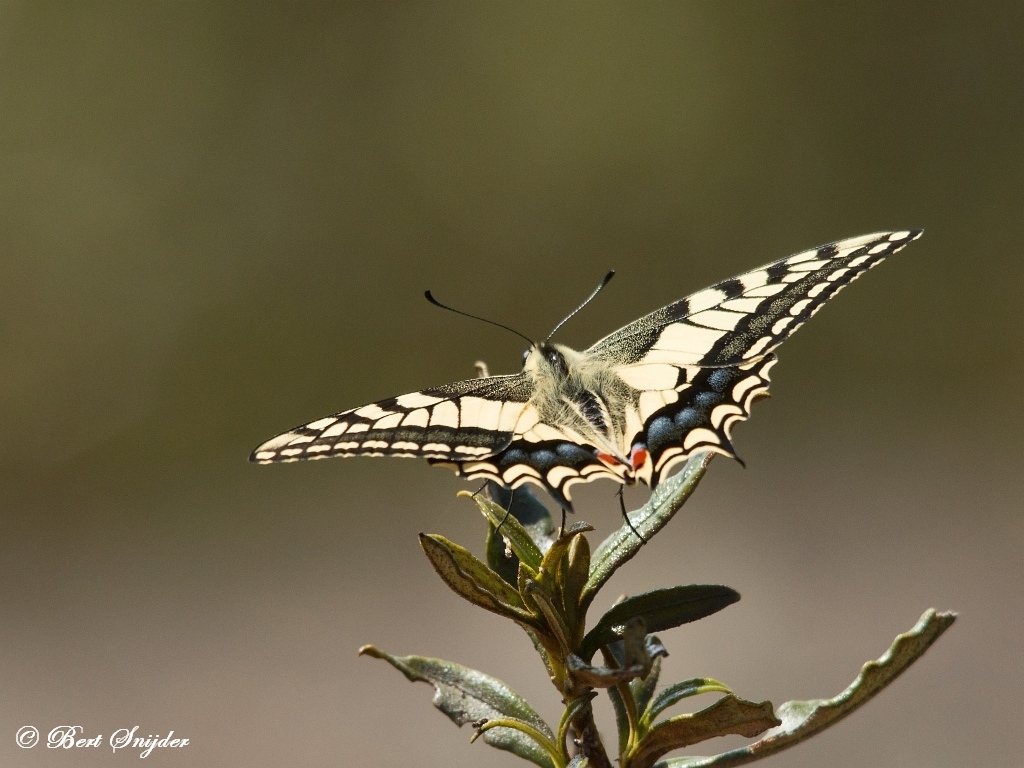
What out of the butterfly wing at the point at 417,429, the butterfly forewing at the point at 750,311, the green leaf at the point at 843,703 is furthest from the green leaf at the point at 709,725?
the butterfly forewing at the point at 750,311

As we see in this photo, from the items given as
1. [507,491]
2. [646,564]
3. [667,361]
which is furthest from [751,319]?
[646,564]

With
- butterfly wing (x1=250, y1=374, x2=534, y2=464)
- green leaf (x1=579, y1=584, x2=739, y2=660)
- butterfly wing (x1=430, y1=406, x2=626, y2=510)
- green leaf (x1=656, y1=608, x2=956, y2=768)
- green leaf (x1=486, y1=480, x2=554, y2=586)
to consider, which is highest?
butterfly wing (x1=250, y1=374, x2=534, y2=464)

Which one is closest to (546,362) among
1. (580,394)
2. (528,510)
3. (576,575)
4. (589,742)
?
(580,394)

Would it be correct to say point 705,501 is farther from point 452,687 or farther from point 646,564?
point 452,687

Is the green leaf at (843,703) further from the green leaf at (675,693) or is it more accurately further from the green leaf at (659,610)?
the green leaf at (659,610)

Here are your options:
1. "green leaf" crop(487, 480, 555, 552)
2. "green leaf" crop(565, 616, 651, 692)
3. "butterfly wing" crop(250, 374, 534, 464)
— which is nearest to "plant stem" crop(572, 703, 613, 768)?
"green leaf" crop(565, 616, 651, 692)

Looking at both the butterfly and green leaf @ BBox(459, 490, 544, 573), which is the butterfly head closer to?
the butterfly
